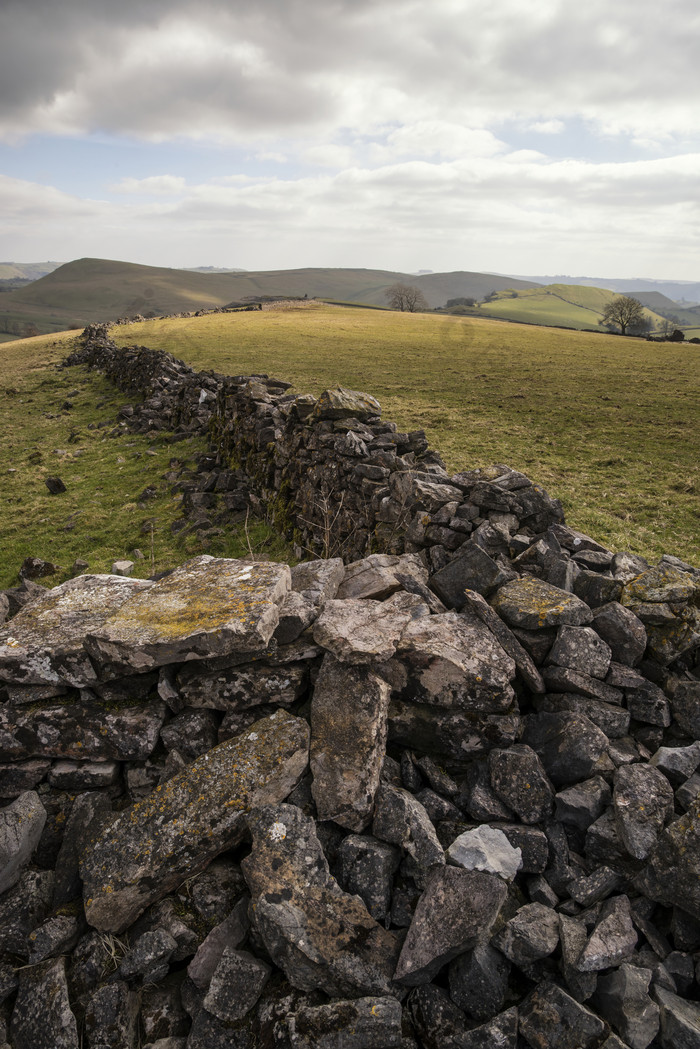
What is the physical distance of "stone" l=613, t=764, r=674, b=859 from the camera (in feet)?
12.3

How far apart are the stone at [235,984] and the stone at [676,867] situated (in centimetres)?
259

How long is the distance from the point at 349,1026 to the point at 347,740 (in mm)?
1633

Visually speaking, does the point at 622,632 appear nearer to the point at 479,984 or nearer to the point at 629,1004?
the point at 629,1004

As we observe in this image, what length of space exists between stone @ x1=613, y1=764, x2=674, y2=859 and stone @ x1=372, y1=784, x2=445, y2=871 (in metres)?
1.33

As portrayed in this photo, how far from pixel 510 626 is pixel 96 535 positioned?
12.0 m

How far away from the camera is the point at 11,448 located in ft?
73.7

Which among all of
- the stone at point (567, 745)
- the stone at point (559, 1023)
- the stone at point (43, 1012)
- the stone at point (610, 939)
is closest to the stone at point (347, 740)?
the stone at point (567, 745)

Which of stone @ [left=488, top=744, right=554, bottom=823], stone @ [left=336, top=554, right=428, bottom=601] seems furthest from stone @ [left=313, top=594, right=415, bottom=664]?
stone @ [left=488, top=744, right=554, bottom=823]

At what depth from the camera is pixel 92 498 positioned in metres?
16.7

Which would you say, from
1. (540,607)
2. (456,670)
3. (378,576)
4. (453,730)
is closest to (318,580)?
(378,576)

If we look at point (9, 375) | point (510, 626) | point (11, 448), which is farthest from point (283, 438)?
point (9, 375)

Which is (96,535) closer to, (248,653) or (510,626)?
(248,653)

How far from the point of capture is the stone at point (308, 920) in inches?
130

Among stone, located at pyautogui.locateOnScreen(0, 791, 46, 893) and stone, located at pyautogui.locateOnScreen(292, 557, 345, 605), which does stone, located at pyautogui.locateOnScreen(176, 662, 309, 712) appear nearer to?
stone, located at pyautogui.locateOnScreen(292, 557, 345, 605)
